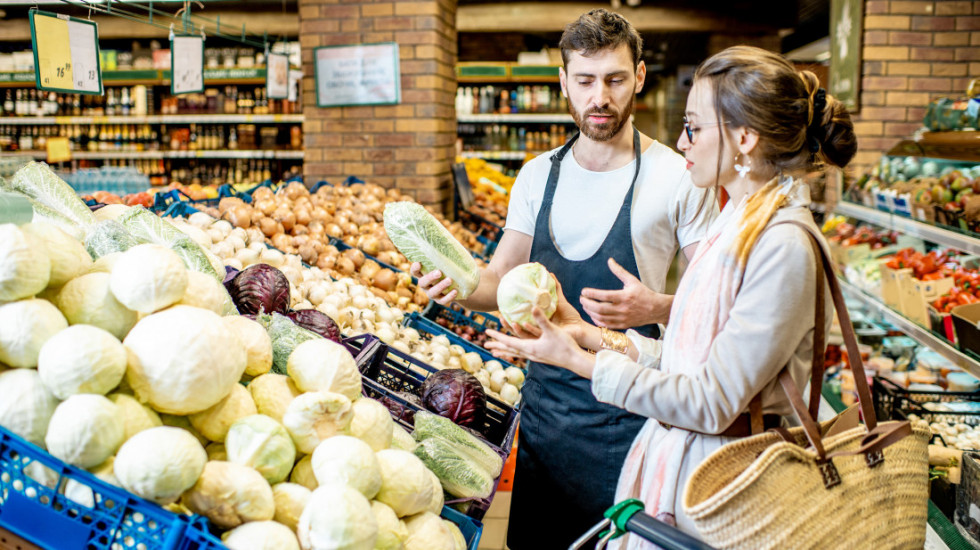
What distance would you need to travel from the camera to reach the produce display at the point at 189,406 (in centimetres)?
115

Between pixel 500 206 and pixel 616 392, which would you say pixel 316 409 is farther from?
pixel 500 206

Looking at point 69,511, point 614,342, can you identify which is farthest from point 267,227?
point 69,511

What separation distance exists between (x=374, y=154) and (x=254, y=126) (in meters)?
4.69

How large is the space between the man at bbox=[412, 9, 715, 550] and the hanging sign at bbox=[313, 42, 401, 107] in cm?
294

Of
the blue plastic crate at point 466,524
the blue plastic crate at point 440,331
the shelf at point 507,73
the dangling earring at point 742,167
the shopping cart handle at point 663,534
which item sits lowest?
the blue plastic crate at point 466,524

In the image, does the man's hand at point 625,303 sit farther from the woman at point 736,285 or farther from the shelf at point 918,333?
the shelf at point 918,333

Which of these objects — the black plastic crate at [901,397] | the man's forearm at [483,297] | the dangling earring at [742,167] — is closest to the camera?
the dangling earring at [742,167]

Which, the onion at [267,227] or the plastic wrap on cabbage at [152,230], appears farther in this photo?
the onion at [267,227]

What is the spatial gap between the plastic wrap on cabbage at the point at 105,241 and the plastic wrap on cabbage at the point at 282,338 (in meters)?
0.39

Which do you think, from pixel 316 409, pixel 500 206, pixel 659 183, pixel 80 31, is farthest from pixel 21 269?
pixel 500 206

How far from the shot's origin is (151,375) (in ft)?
4.02

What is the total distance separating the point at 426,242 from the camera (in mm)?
2156

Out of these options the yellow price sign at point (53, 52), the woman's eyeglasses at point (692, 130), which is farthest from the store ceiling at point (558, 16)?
the woman's eyeglasses at point (692, 130)

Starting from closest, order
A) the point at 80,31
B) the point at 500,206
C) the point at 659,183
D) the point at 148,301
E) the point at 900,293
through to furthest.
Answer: the point at 148,301 → the point at 659,183 → the point at 80,31 → the point at 900,293 → the point at 500,206
